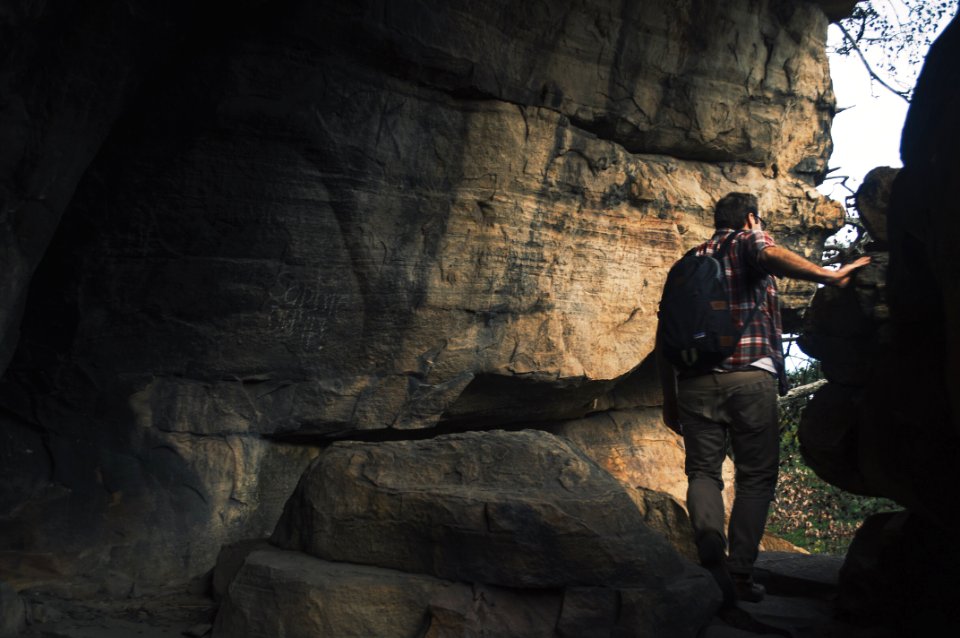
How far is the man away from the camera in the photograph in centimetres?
458

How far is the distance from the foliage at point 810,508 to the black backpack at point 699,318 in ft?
20.8

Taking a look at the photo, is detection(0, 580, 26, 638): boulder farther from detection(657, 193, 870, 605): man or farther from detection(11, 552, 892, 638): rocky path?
detection(657, 193, 870, 605): man

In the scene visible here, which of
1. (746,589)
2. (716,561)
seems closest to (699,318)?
(716,561)

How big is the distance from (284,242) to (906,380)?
3.60 metres

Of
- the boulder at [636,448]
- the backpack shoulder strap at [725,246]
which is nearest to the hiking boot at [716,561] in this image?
the backpack shoulder strap at [725,246]

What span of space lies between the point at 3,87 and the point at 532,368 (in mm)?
3746

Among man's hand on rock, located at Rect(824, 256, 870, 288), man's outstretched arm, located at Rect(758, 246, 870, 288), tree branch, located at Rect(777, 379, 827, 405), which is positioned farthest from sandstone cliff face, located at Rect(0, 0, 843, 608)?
tree branch, located at Rect(777, 379, 827, 405)

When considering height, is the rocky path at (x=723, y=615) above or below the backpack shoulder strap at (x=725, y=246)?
below

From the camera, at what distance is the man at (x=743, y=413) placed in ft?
15.0

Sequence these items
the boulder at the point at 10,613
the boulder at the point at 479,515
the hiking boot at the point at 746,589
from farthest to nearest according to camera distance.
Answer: the hiking boot at the point at 746,589 → the boulder at the point at 10,613 → the boulder at the point at 479,515

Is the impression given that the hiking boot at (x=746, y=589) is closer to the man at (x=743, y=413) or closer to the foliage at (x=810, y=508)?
the man at (x=743, y=413)

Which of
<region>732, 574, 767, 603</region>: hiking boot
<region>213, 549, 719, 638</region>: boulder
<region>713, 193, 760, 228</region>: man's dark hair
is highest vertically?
<region>713, 193, 760, 228</region>: man's dark hair

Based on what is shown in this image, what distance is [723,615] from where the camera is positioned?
4.30 m

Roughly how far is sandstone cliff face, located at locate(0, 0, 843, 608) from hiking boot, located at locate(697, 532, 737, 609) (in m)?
2.57
